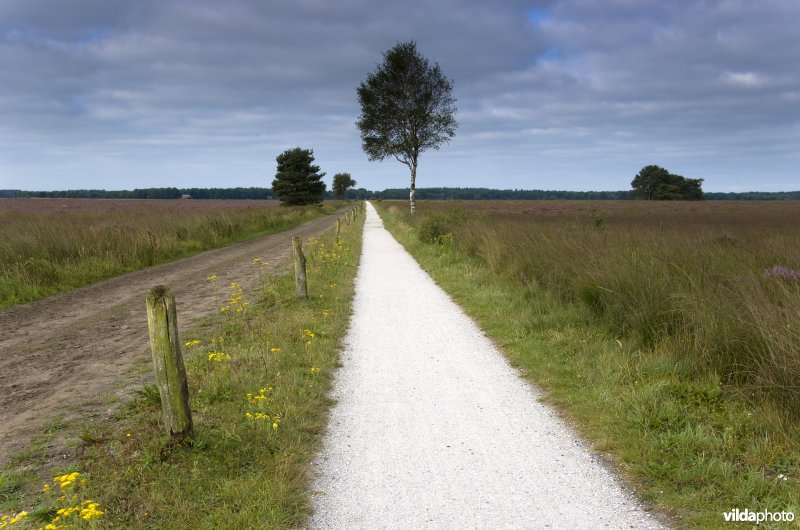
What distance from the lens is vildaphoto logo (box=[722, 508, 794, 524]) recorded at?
2.81 metres

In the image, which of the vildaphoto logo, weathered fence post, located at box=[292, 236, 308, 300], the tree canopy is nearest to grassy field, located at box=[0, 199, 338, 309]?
weathered fence post, located at box=[292, 236, 308, 300]

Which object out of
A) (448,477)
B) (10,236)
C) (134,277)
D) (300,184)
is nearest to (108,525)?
(448,477)

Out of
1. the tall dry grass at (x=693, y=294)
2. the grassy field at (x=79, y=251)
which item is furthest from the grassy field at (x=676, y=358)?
the grassy field at (x=79, y=251)

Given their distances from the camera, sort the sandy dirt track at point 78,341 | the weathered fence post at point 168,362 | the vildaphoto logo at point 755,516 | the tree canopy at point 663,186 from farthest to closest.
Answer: the tree canopy at point 663,186 < the sandy dirt track at point 78,341 < the weathered fence post at point 168,362 < the vildaphoto logo at point 755,516

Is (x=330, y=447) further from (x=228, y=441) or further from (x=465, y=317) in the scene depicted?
(x=465, y=317)

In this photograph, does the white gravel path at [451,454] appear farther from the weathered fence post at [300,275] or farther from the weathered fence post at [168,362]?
the weathered fence post at [300,275]

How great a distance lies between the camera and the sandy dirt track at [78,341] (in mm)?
4945

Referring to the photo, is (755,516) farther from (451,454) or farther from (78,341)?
(78,341)

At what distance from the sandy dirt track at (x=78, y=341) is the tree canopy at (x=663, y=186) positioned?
94701mm

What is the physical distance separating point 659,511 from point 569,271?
5.90m

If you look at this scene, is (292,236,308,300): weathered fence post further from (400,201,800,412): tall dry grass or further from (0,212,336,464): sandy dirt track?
(400,201,800,412): tall dry grass

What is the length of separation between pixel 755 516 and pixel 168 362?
421 centimetres

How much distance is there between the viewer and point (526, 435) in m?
4.09

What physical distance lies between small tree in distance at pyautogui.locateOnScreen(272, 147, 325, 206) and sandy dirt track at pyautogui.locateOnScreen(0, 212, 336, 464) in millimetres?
35948
